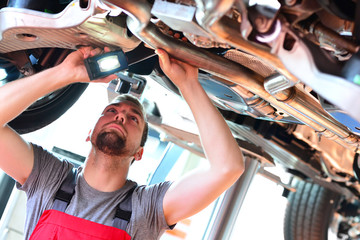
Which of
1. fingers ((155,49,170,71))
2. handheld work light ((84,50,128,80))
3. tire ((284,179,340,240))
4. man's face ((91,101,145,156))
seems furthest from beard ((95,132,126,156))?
tire ((284,179,340,240))

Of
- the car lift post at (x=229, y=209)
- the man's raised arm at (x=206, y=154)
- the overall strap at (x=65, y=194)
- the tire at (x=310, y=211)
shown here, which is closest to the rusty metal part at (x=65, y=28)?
the man's raised arm at (x=206, y=154)

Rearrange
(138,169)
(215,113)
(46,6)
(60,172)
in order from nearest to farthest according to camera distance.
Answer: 1. (46,6)
2. (215,113)
3. (60,172)
4. (138,169)

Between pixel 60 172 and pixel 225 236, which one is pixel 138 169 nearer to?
pixel 225 236

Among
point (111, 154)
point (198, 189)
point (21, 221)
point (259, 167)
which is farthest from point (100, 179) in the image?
point (21, 221)

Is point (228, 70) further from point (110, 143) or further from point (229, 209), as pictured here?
point (229, 209)

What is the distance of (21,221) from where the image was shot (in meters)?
2.95

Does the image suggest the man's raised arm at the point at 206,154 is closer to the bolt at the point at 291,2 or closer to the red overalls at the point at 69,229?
the red overalls at the point at 69,229

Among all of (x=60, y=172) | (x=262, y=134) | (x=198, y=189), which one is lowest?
(x=60, y=172)

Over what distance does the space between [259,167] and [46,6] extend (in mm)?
1397

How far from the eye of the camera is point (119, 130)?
5.33 ft

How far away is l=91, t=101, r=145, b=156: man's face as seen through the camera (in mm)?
1613

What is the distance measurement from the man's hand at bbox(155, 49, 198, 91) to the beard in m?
0.41

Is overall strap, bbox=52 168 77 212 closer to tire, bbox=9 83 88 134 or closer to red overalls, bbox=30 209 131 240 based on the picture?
red overalls, bbox=30 209 131 240

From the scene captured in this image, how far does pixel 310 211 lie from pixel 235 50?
6.39ft
